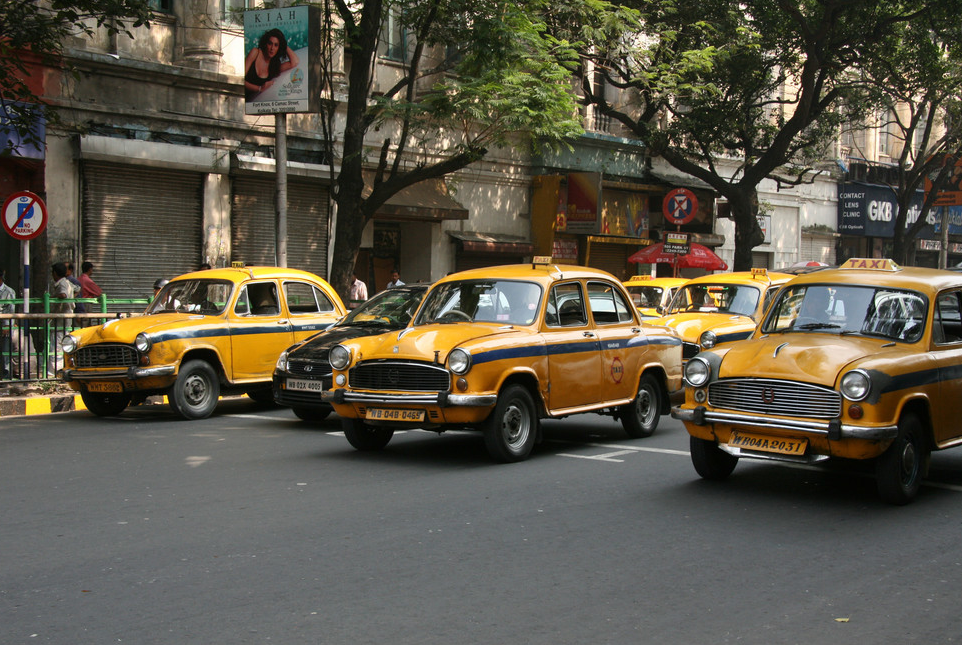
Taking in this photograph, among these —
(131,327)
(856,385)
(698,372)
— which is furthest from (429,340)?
(131,327)

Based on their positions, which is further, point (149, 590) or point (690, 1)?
point (690, 1)

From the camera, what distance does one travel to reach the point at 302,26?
1659cm

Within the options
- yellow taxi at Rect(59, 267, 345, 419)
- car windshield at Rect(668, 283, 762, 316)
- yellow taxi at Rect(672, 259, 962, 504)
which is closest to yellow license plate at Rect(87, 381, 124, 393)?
yellow taxi at Rect(59, 267, 345, 419)

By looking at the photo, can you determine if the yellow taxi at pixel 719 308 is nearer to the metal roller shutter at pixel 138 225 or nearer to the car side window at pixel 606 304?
the car side window at pixel 606 304

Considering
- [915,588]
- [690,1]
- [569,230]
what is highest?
[690,1]

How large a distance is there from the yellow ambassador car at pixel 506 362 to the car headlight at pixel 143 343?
339 centimetres

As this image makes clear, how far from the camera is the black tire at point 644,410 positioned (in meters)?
11.1

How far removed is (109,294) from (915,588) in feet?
56.4

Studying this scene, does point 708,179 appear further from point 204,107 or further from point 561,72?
point 204,107

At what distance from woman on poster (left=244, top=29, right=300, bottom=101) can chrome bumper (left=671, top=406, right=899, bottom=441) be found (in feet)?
36.6

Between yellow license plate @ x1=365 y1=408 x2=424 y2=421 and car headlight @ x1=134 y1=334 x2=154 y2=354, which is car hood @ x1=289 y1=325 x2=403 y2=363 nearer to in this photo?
car headlight @ x1=134 y1=334 x2=154 y2=354

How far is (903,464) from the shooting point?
7621 mm

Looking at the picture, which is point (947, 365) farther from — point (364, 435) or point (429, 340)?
point (364, 435)

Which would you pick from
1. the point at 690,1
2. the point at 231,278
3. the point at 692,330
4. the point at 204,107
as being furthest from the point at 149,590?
the point at 690,1
